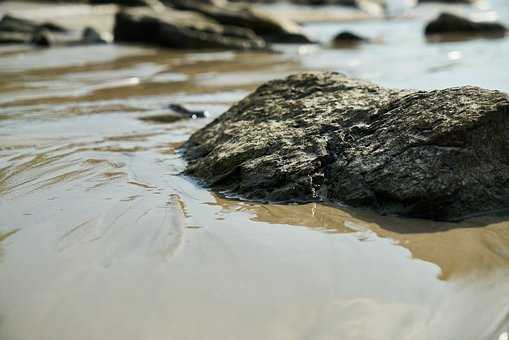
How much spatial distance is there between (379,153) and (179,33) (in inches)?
371

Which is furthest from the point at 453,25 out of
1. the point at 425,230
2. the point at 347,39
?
the point at 425,230

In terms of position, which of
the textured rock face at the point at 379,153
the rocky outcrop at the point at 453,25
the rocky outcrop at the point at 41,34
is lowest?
the rocky outcrop at the point at 41,34

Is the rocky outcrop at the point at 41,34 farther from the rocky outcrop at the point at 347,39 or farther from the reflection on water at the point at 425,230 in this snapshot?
the reflection on water at the point at 425,230

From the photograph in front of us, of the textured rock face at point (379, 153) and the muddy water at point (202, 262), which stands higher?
the textured rock face at point (379, 153)

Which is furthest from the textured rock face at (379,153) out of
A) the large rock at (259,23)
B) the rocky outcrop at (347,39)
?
the large rock at (259,23)

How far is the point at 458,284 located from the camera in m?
2.38

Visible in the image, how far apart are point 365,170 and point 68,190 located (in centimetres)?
167

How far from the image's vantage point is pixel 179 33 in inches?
478

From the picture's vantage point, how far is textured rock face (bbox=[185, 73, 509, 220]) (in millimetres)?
3102

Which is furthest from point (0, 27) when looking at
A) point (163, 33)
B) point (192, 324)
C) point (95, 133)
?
point (192, 324)

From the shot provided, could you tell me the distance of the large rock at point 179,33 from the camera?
472 inches

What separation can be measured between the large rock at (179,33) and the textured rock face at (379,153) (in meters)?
8.10

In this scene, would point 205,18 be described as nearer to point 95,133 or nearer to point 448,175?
point 95,133

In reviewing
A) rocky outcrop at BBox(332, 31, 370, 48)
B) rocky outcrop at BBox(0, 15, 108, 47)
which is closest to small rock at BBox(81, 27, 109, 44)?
rocky outcrop at BBox(0, 15, 108, 47)
